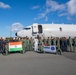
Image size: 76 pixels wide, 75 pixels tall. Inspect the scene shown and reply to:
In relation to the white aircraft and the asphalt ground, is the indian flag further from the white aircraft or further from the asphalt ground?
the white aircraft

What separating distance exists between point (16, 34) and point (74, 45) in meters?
11.8

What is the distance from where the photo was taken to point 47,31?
2650cm

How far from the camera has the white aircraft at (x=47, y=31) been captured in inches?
1025

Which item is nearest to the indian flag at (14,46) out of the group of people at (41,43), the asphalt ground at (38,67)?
the group of people at (41,43)

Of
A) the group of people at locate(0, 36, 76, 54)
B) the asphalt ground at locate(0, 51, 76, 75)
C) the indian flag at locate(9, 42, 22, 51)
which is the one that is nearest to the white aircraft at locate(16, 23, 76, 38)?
the group of people at locate(0, 36, 76, 54)

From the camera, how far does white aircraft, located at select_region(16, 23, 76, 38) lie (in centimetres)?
2603

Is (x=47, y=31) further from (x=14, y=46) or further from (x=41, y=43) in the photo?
(x=14, y=46)

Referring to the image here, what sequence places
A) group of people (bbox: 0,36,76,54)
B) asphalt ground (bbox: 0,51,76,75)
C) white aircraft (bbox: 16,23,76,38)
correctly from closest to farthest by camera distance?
asphalt ground (bbox: 0,51,76,75), group of people (bbox: 0,36,76,54), white aircraft (bbox: 16,23,76,38)

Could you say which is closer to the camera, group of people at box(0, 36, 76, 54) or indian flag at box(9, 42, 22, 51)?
indian flag at box(9, 42, 22, 51)

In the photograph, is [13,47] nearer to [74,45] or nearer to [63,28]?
[74,45]

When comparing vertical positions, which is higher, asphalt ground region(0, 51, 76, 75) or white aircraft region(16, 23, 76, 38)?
white aircraft region(16, 23, 76, 38)

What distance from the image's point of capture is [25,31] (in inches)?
1040

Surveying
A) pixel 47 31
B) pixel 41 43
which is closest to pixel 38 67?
pixel 41 43

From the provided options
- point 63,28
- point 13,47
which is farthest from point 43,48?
point 63,28
